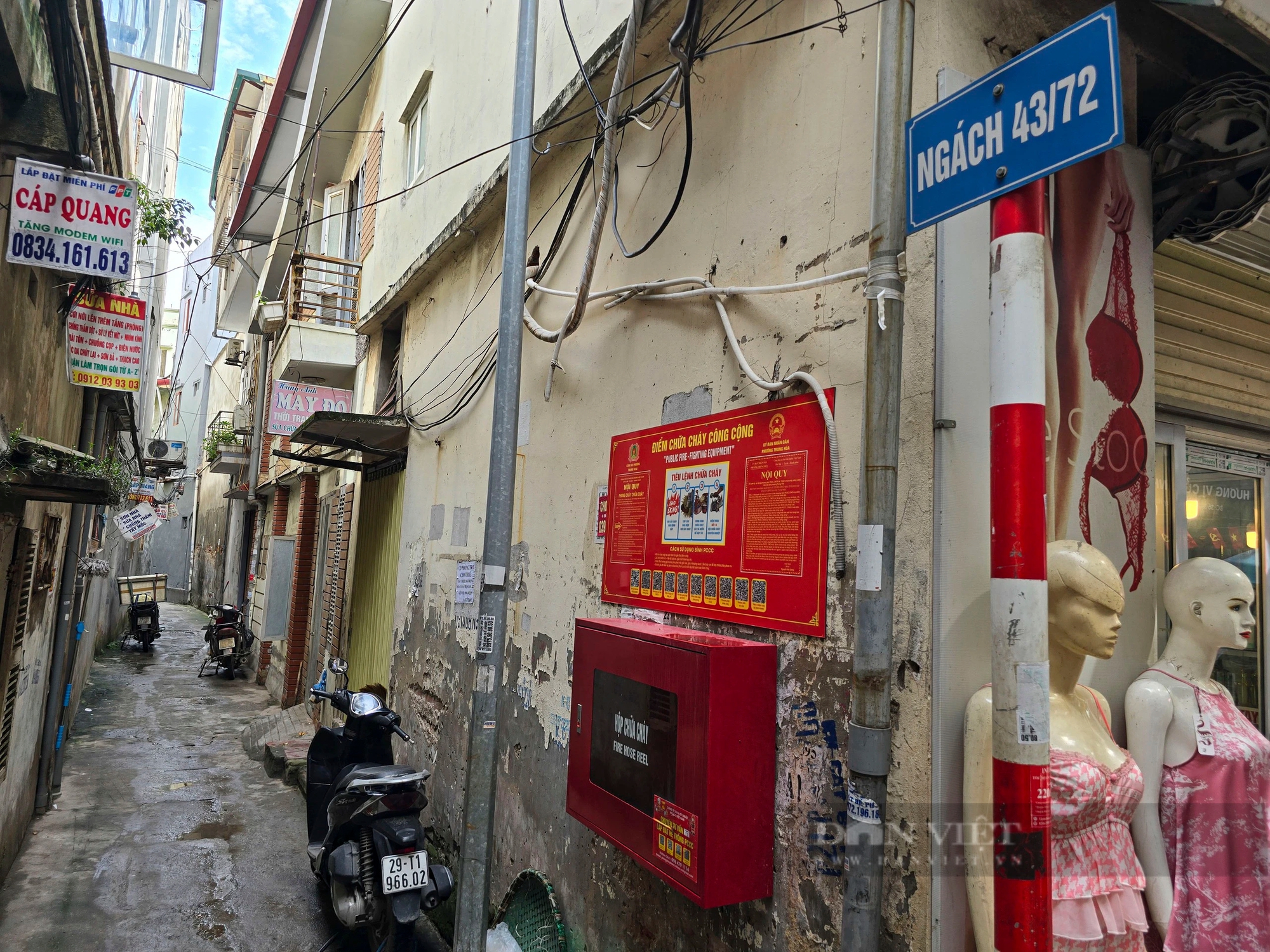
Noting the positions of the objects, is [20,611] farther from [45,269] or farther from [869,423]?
[869,423]

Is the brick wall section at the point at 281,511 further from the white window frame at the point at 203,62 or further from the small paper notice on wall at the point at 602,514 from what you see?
the small paper notice on wall at the point at 602,514

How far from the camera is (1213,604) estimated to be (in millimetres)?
2766

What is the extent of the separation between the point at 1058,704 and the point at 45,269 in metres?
6.86

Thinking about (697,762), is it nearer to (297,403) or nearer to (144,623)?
(297,403)

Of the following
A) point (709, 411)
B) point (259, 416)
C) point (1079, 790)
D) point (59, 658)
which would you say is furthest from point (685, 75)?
point (259, 416)

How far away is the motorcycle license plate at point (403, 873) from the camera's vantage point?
4246mm

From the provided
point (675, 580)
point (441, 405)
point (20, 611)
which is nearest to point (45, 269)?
point (20, 611)

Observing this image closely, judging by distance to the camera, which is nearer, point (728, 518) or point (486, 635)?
point (728, 518)

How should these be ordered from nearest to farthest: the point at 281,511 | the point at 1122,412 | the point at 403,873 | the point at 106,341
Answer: the point at 1122,412, the point at 403,873, the point at 106,341, the point at 281,511

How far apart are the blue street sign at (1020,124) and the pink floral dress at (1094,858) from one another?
→ 164 centimetres

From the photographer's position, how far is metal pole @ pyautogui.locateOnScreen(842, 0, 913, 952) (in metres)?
2.32

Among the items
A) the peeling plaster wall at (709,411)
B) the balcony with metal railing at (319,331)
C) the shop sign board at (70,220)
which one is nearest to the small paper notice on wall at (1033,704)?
the peeling plaster wall at (709,411)

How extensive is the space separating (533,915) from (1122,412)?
3.95 metres

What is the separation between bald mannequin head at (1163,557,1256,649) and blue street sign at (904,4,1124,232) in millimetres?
1701
